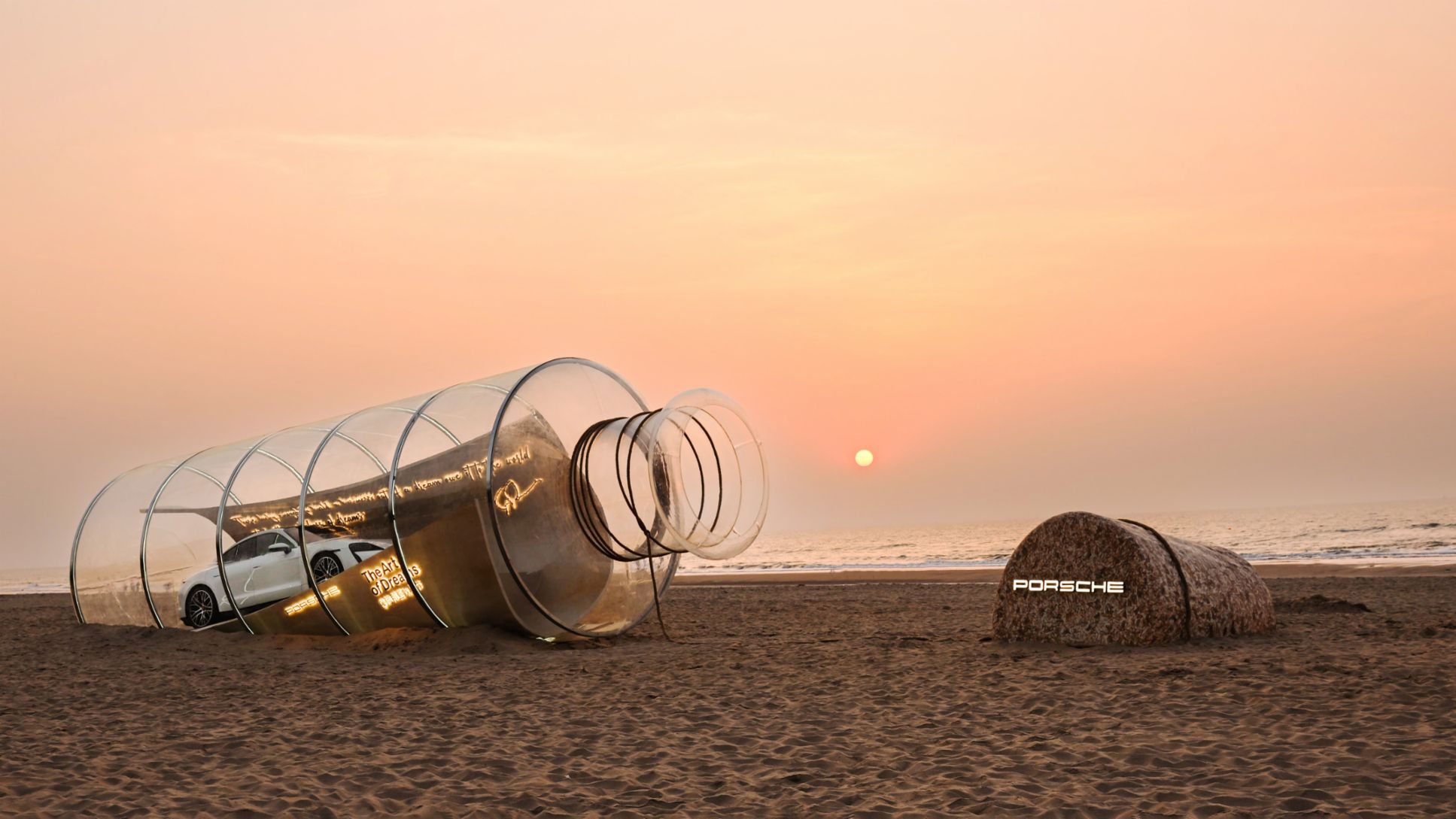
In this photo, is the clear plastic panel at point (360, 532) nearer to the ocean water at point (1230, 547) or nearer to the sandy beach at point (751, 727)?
the sandy beach at point (751, 727)

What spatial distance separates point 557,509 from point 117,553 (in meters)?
8.43

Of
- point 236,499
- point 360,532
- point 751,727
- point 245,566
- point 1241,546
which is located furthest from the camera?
point 1241,546

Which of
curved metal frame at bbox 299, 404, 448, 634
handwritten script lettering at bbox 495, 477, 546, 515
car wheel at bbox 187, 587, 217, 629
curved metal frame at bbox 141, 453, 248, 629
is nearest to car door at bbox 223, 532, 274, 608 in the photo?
car wheel at bbox 187, 587, 217, 629

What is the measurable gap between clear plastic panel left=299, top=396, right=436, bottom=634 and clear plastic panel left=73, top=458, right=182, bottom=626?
4.03 m

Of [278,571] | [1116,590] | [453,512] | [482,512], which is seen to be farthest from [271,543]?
[1116,590]

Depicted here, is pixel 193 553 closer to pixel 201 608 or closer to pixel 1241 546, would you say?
pixel 201 608

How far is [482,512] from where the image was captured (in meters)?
13.1

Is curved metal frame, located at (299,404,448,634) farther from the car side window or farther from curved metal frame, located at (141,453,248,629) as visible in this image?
curved metal frame, located at (141,453,248,629)

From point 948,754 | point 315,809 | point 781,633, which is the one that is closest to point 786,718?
point 948,754

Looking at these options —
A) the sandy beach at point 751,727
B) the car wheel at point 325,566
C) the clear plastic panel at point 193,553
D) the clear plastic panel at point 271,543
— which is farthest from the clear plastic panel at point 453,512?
the clear plastic panel at point 193,553

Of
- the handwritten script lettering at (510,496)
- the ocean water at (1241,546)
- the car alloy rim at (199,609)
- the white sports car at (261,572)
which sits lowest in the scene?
the ocean water at (1241,546)

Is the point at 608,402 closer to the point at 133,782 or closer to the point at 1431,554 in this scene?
the point at 133,782

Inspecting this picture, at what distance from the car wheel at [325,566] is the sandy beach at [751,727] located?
120 cm

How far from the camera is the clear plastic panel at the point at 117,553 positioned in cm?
1681
